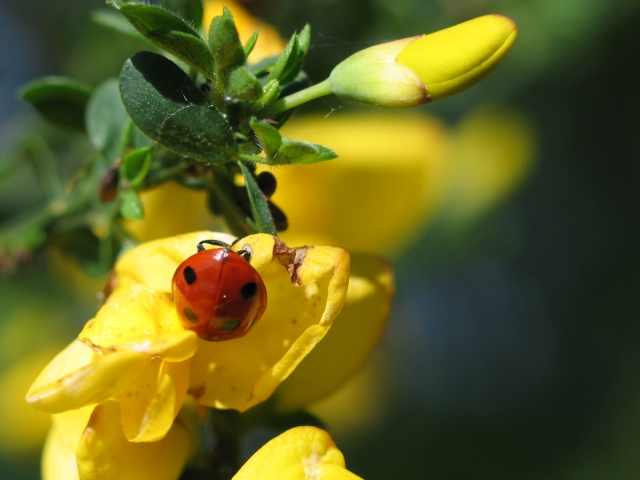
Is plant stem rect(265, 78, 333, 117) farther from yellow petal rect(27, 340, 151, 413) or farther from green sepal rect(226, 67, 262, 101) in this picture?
yellow petal rect(27, 340, 151, 413)

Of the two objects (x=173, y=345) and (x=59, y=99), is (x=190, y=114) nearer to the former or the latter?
(x=173, y=345)

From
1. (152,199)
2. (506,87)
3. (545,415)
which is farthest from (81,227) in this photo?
(545,415)

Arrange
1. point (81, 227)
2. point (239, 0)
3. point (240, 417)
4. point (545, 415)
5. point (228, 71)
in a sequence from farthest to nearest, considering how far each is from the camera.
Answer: point (545, 415), point (239, 0), point (81, 227), point (240, 417), point (228, 71)

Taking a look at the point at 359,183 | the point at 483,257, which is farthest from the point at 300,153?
the point at 483,257

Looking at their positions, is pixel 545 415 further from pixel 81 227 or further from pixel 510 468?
pixel 81 227

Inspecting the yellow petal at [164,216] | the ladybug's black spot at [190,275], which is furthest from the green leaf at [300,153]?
the yellow petal at [164,216]

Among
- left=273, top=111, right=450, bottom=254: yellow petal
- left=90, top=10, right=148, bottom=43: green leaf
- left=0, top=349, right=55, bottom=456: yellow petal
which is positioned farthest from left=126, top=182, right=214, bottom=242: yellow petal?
left=0, top=349, right=55, bottom=456: yellow petal

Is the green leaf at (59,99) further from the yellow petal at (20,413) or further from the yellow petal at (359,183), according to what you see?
the yellow petal at (20,413)
